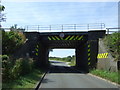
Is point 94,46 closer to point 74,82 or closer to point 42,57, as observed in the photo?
point 74,82

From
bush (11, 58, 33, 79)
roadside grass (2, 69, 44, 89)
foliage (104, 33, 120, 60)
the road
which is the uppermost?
foliage (104, 33, 120, 60)

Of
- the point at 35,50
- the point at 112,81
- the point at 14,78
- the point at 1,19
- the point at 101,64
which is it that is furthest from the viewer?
the point at 35,50

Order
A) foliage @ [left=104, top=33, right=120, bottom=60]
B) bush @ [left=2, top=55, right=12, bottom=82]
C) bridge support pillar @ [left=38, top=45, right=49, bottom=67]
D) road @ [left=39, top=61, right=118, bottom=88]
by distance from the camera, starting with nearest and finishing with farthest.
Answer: bush @ [left=2, top=55, right=12, bottom=82], road @ [left=39, top=61, right=118, bottom=88], foliage @ [left=104, top=33, right=120, bottom=60], bridge support pillar @ [left=38, top=45, right=49, bottom=67]

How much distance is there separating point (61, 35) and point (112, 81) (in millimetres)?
15503

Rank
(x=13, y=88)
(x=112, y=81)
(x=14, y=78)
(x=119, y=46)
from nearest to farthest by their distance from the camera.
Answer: (x=13, y=88) < (x=14, y=78) < (x=112, y=81) < (x=119, y=46)

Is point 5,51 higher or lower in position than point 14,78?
higher

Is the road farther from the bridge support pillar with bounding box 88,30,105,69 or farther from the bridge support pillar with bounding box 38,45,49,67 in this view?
the bridge support pillar with bounding box 38,45,49,67

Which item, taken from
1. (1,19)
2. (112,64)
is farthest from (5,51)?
(112,64)

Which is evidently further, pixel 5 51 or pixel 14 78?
pixel 5 51

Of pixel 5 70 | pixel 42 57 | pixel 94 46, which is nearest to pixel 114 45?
pixel 94 46

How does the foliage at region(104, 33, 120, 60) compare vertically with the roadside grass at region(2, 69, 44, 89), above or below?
above

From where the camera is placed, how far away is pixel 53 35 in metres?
32.3

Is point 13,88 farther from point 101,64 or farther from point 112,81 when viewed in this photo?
point 101,64

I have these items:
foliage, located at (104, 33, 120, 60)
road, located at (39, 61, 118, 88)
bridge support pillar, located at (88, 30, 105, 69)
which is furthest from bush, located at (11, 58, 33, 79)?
bridge support pillar, located at (88, 30, 105, 69)
